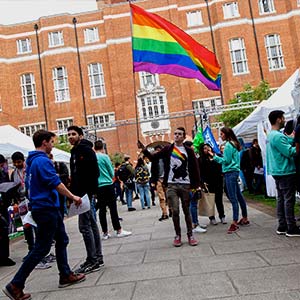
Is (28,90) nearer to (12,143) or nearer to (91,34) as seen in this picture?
(91,34)

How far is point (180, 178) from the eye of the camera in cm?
605

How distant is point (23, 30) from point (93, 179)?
36825 mm

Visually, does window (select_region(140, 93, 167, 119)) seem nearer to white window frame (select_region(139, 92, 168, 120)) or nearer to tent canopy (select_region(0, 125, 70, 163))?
white window frame (select_region(139, 92, 168, 120))

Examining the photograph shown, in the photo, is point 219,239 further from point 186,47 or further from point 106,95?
point 106,95

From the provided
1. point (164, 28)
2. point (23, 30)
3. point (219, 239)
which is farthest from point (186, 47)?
point (23, 30)

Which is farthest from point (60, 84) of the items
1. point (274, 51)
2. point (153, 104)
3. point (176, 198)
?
point (176, 198)

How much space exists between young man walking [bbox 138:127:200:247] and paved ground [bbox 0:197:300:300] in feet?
1.32

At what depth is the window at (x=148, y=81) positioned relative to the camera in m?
36.1

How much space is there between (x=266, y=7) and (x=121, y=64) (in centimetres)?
1505

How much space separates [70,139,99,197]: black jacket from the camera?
4.93 m

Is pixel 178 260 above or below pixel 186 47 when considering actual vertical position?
below

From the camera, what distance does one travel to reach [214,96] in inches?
1398

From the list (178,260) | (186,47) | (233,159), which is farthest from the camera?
(186,47)

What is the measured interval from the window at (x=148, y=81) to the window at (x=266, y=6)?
1203cm
